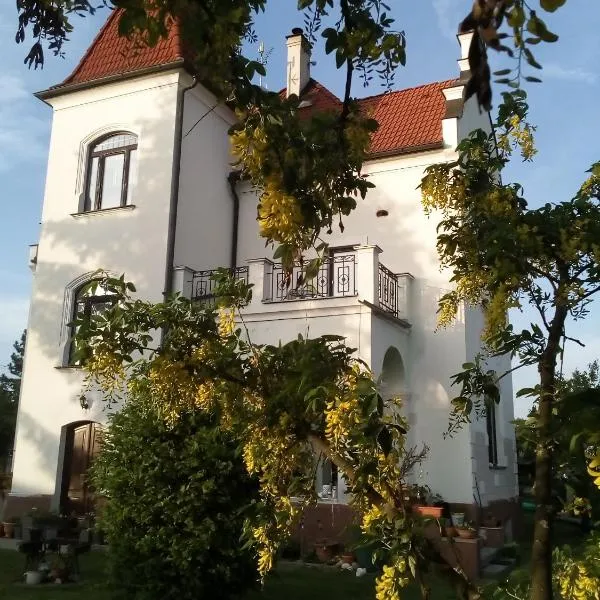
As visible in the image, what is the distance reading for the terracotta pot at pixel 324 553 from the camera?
11.1 metres

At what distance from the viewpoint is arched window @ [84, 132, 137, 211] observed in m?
15.0

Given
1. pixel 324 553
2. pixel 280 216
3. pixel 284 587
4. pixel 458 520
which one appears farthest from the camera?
pixel 458 520

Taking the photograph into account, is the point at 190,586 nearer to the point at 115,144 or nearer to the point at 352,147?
the point at 352,147

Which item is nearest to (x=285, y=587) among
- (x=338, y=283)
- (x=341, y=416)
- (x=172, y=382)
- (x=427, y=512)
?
(x=427, y=512)

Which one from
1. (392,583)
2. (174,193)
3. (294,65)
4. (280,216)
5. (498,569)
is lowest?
(498,569)

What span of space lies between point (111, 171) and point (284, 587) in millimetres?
9795

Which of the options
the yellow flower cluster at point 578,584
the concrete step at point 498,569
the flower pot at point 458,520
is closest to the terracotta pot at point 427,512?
the yellow flower cluster at point 578,584

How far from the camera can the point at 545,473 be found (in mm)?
3273

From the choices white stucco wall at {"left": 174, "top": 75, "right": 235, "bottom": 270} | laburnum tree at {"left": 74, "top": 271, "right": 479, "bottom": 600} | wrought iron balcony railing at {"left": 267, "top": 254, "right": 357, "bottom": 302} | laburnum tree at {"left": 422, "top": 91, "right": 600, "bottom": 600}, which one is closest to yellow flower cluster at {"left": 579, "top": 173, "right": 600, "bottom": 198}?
laburnum tree at {"left": 422, "top": 91, "right": 600, "bottom": 600}

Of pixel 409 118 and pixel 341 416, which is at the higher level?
pixel 409 118

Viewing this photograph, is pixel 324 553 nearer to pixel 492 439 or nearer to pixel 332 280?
pixel 332 280

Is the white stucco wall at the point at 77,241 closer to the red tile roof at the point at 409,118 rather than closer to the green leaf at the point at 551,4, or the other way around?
the red tile roof at the point at 409,118

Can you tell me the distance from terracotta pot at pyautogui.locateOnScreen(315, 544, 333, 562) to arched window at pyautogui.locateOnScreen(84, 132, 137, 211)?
26.1 ft

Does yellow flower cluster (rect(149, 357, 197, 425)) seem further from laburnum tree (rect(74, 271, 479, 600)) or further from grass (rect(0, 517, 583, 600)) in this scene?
grass (rect(0, 517, 583, 600))
